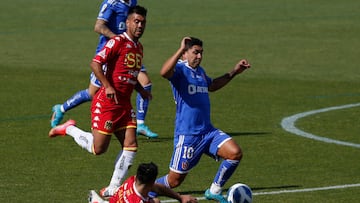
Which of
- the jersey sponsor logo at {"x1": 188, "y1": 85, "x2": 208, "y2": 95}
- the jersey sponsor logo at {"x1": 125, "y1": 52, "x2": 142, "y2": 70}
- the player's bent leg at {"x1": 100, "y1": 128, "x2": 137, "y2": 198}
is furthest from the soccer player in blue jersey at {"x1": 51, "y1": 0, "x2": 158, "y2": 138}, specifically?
the jersey sponsor logo at {"x1": 188, "y1": 85, "x2": 208, "y2": 95}

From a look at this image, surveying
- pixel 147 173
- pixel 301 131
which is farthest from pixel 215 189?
pixel 301 131

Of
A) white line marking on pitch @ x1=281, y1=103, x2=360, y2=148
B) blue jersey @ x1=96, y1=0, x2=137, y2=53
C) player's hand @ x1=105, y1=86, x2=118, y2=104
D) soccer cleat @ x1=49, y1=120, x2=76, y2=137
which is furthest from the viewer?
white line marking on pitch @ x1=281, y1=103, x2=360, y2=148

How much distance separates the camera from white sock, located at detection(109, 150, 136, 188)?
1351 centimetres

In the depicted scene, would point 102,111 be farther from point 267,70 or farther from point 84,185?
point 267,70

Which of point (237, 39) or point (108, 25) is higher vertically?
point (108, 25)

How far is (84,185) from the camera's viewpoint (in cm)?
1438

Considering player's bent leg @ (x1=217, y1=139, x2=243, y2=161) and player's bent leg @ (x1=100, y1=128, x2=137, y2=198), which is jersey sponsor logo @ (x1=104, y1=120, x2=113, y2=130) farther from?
player's bent leg @ (x1=217, y1=139, x2=243, y2=161)

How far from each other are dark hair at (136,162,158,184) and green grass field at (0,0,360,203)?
2662 millimetres

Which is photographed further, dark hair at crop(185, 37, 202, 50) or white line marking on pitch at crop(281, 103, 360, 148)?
white line marking on pitch at crop(281, 103, 360, 148)

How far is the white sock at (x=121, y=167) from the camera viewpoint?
13.5 meters

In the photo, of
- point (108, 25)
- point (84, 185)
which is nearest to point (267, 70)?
point (108, 25)

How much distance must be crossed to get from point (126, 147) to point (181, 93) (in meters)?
0.98

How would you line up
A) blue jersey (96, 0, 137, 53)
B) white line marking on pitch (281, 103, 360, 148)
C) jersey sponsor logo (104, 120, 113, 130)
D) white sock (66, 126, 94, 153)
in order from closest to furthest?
1. jersey sponsor logo (104, 120, 113, 130)
2. white sock (66, 126, 94, 153)
3. blue jersey (96, 0, 137, 53)
4. white line marking on pitch (281, 103, 360, 148)

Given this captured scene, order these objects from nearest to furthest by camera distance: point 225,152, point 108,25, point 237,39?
point 225,152
point 108,25
point 237,39
